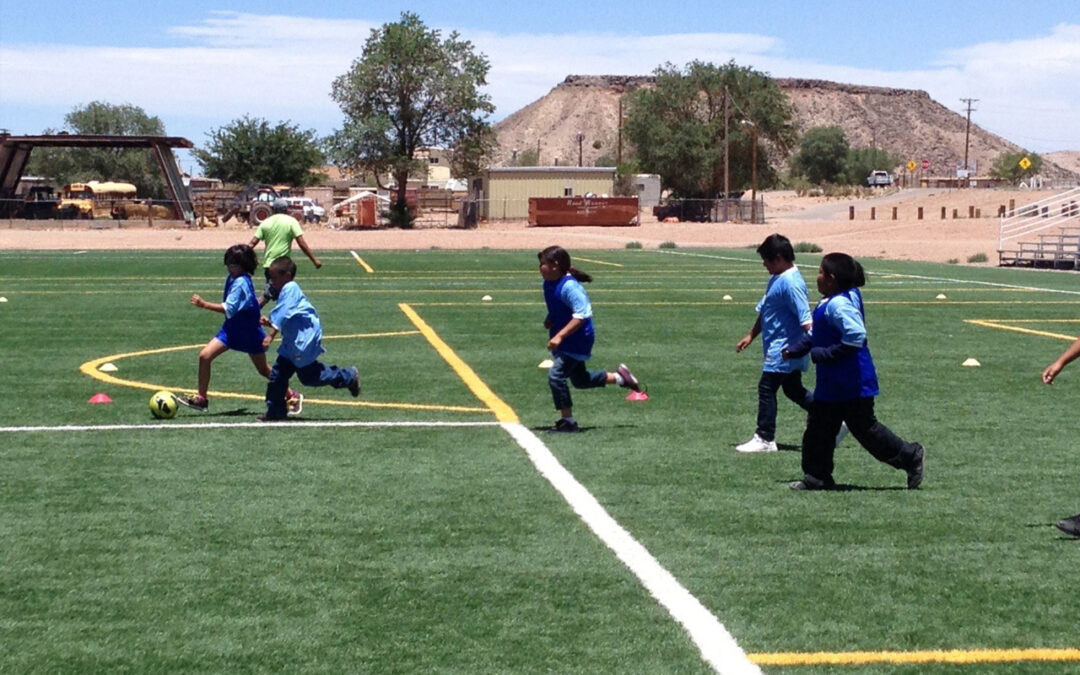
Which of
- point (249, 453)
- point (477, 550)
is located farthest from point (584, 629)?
point (249, 453)

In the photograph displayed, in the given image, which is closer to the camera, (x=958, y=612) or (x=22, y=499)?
(x=958, y=612)

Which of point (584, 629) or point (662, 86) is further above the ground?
point (662, 86)

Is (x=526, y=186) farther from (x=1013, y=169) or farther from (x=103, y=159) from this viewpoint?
(x=1013, y=169)

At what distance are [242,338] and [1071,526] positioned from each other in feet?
22.2

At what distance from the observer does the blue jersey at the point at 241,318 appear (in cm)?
1188

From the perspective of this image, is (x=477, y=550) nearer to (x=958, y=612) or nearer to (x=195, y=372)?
(x=958, y=612)

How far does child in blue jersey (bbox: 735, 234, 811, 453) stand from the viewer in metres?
10.1

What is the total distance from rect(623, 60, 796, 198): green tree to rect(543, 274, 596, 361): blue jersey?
108m

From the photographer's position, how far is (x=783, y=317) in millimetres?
10188

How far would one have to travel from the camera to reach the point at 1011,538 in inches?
292

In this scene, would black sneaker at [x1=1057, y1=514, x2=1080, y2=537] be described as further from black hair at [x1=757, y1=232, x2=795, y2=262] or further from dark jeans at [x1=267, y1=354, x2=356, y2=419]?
dark jeans at [x1=267, y1=354, x2=356, y2=419]

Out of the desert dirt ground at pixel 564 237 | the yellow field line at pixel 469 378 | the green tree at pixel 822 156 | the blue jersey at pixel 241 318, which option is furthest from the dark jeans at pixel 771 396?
the green tree at pixel 822 156

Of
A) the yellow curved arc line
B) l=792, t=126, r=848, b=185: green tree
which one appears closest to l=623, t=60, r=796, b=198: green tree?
l=792, t=126, r=848, b=185: green tree

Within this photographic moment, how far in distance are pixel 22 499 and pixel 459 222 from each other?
235 feet
